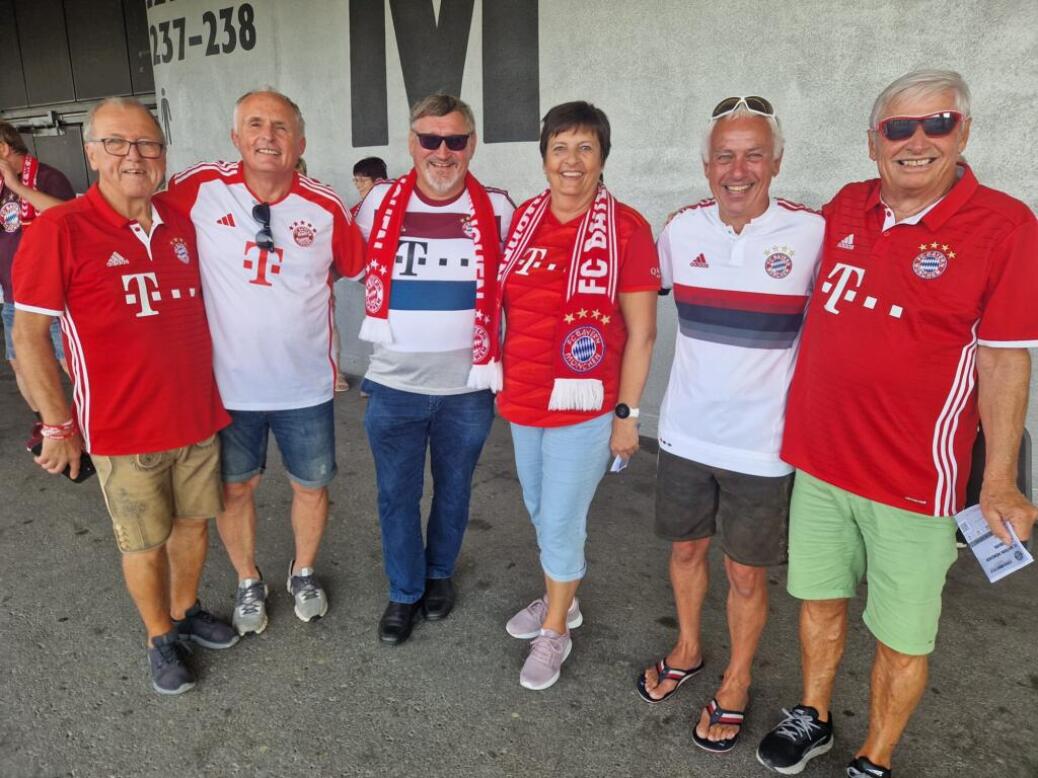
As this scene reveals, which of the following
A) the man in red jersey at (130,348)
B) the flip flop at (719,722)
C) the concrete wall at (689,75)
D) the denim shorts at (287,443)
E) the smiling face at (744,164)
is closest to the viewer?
the smiling face at (744,164)

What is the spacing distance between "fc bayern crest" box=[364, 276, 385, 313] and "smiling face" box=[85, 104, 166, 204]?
0.74 meters

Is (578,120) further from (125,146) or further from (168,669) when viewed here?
(168,669)

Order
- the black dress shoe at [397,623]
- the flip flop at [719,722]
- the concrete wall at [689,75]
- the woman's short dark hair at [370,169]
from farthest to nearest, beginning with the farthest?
the woman's short dark hair at [370,169] → the concrete wall at [689,75] → the black dress shoe at [397,623] → the flip flop at [719,722]

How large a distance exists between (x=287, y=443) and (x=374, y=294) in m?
0.71

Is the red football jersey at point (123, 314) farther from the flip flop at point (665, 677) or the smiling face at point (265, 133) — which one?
the flip flop at point (665, 677)

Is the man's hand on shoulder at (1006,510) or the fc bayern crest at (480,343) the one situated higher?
the fc bayern crest at (480,343)

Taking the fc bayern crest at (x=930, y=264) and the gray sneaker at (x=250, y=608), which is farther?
the gray sneaker at (x=250, y=608)

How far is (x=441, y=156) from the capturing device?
2361 millimetres

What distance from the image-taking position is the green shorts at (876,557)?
186cm

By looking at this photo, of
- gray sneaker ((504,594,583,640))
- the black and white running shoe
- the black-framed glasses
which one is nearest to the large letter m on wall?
the black-framed glasses

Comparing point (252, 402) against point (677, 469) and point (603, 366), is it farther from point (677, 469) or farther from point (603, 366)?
point (677, 469)

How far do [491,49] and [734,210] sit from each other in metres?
3.76

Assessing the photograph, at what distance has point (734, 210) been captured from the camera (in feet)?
6.59

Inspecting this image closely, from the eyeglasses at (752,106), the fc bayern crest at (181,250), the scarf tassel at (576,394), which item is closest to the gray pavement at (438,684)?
the scarf tassel at (576,394)
